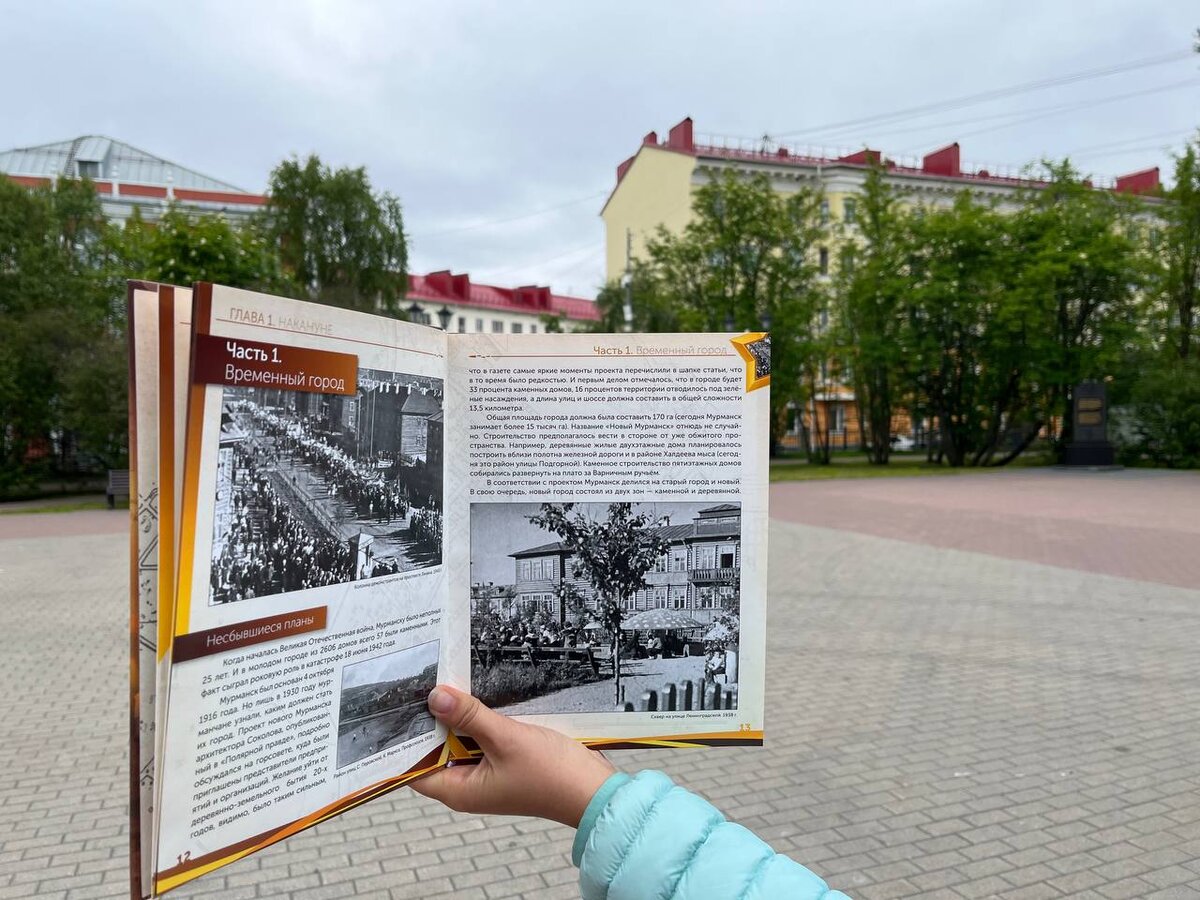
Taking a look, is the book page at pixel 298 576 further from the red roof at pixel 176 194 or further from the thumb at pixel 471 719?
the red roof at pixel 176 194

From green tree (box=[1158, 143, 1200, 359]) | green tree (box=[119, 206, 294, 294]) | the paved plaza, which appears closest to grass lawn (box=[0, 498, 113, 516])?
green tree (box=[119, 206, 294, 294])

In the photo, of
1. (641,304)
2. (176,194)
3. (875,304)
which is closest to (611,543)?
(875,304)

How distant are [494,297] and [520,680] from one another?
68509 mm

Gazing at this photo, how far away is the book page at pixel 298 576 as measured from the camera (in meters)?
1.00

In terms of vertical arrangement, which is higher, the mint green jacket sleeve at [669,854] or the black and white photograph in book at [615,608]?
the black and white photograph in book at [615,608]

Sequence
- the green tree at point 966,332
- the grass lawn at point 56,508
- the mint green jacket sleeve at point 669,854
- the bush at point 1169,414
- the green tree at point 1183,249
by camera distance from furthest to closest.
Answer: the green tree at point 1183,249, the green tree at point 966,332, the bush at point 1169,414, the grass lawn at point 56,508, the mint green jacket sleeve at point 669,854

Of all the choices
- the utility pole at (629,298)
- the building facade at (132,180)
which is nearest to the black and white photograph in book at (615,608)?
the utility pole at (629,298)

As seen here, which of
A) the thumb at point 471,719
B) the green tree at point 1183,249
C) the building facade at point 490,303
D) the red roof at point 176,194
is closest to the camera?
the thumb at point 471,719

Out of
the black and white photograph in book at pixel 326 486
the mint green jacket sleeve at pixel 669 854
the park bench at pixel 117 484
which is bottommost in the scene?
the park bench at pixel 117 484

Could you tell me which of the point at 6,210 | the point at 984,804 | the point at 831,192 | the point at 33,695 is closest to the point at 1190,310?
the point at 831,192

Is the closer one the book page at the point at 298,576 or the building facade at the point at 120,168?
the book page at the point at 298,576

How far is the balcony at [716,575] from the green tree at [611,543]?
0.07m

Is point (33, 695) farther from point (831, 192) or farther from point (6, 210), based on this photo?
point (831, 192)

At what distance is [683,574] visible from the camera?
1.42 m
